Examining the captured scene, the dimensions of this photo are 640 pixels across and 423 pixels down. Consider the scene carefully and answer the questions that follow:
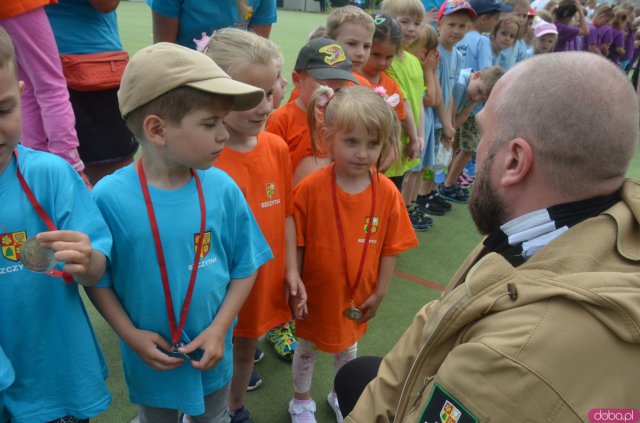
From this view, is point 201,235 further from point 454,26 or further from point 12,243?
point 454,26

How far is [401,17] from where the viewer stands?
4121 millimetres

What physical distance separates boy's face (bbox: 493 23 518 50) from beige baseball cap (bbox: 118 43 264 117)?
505cm

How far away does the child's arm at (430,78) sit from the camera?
14.1 ft

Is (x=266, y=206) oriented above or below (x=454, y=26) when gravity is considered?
below

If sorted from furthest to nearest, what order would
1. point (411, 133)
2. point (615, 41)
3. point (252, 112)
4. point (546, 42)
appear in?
point (615, 41) → point (546, 42) → point (411, 133) → point (252, 112)

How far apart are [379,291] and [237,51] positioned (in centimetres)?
133

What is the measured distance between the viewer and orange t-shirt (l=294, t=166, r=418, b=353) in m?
2.29

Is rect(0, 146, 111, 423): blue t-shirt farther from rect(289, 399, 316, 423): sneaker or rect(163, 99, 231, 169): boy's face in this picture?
rect(289, 399, 316, 423): sneaker

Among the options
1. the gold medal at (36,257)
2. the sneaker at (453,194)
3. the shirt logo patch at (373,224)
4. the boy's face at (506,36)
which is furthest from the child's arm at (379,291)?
the boy's face at (506,36)

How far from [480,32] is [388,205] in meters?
4.27

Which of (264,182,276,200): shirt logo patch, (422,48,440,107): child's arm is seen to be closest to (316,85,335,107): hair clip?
(264,182,276,200): shirt logo patch

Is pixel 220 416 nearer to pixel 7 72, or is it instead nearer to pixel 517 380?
pixel 517 380

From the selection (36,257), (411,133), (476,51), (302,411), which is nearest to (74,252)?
(36,257)

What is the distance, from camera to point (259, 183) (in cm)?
214
